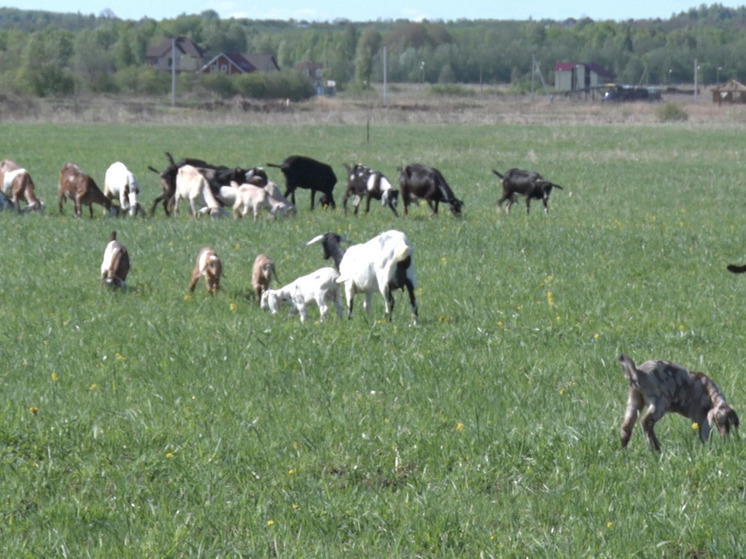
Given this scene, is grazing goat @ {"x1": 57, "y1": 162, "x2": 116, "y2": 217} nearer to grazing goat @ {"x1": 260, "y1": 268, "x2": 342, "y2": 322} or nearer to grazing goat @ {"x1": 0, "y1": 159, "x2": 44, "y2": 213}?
grazing goat @ {"x1": 0, "y1": 159, "x2": 44, "y2": 213}

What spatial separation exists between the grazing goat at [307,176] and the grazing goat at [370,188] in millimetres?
1250

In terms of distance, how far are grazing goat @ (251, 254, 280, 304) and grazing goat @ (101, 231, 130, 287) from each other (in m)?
1.49

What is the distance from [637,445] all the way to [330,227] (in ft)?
37.3

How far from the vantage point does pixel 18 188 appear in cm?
2048

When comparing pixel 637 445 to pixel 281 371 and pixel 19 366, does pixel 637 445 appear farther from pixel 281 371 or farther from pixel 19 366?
pixel 19 366

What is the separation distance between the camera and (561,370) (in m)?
8.81

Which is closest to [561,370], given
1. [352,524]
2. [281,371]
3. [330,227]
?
[281,371]

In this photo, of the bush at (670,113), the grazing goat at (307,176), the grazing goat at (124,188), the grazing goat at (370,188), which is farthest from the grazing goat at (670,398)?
the bush at (670,113)

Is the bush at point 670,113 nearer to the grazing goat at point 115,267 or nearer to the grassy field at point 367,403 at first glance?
the grassy field at point 367,403

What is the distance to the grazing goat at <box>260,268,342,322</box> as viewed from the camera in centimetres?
1085

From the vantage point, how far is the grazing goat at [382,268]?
10266 mm

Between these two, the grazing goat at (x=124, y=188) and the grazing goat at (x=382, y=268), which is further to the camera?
the grazing goat at (x=124, y=188)

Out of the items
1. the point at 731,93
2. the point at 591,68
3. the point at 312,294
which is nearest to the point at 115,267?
the point at 312,294

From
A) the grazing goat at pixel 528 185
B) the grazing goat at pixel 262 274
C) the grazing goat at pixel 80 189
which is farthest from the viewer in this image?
the grazing goat at pixel 528 185
